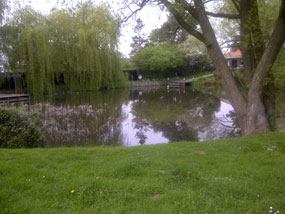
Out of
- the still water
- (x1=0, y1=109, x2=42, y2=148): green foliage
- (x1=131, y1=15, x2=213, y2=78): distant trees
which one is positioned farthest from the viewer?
(x1=131, y1=15, x2=213, y2=78): distant trees

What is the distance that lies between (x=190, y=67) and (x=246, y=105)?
127 ft

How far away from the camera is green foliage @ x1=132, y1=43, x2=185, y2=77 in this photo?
39.6 metres

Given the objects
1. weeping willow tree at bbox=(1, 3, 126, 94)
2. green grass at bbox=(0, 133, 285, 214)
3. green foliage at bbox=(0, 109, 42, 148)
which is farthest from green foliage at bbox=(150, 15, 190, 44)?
weeping willow tree at bbox=(1, 3, 126, 94)

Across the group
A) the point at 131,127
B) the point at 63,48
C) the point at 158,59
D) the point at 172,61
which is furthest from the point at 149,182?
the point at 172,61

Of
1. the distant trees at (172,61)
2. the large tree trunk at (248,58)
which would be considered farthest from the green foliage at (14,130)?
the distant trees at (172,61)

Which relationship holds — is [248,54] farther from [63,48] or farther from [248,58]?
[63,48]

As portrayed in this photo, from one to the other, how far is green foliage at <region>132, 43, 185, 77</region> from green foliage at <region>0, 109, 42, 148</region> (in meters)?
33.7

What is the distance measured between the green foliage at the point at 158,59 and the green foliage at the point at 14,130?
33.7 m

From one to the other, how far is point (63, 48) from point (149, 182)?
23.2 m

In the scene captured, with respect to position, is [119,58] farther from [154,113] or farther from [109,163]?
[109,163]

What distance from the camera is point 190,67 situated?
44375mm

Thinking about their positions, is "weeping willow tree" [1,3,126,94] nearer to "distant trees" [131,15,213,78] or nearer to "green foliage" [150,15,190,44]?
"green foliage" [150,15,190,44]

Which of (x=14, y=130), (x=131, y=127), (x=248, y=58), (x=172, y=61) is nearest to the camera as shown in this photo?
(x=14, y=130)

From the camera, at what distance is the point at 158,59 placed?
39.4m
